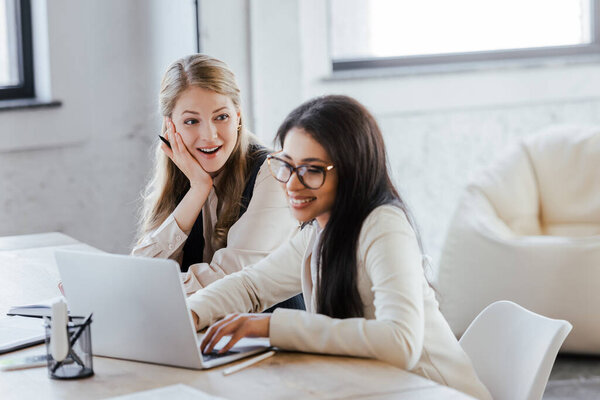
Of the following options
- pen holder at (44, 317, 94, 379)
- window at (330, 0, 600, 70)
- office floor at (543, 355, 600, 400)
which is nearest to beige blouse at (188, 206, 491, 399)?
pen holder at (44, 317, 94, 379)

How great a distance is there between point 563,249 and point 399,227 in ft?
6.71

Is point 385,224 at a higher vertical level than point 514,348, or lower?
higher

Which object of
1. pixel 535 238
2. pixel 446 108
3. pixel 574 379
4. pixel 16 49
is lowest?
pixel 574 379

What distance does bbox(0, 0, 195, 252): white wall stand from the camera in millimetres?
3953

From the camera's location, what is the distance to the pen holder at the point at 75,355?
158 cm

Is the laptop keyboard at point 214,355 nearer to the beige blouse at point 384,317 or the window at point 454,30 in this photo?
the beige blouse at point 384,317

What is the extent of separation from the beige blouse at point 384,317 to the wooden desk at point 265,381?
0.12 ft

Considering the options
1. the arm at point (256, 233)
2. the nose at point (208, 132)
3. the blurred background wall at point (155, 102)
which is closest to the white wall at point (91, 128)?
the blurred background wall at point (155, 102)

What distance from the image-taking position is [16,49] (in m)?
4.10

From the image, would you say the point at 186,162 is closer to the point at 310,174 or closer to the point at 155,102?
the point at 310,174

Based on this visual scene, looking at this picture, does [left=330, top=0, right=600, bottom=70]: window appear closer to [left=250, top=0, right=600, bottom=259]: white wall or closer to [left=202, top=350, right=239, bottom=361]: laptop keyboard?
[left=250, top=0, right=600, bottom=259]: white wall

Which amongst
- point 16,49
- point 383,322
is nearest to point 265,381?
point 383,322

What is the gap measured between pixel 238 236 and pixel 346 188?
28.2 inches

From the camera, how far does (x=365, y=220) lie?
5.75ft
